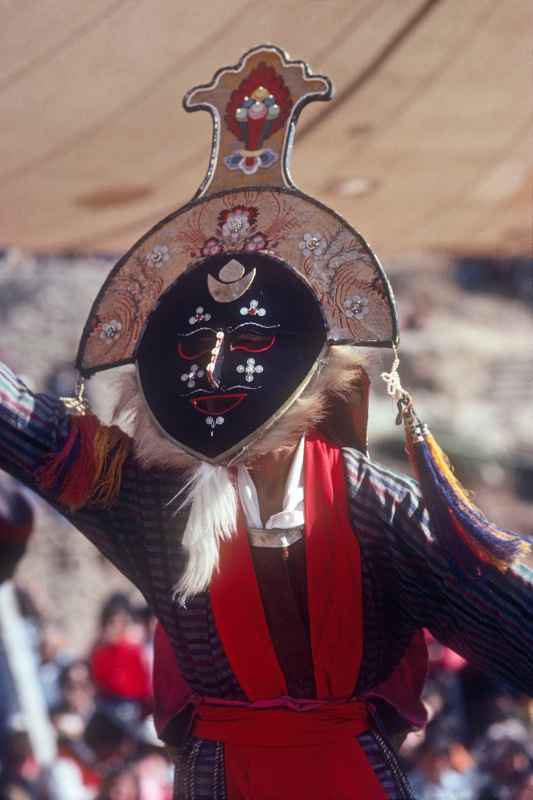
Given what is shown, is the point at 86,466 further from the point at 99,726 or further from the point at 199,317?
the point at 99,726

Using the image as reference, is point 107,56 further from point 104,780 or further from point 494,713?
point 494,713

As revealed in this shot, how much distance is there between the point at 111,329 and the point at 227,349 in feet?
1.03

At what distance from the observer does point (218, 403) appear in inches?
85.8

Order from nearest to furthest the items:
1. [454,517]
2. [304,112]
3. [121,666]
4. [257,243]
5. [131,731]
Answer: [454,517], [257,243], [304,112], [131,731], [121,666]

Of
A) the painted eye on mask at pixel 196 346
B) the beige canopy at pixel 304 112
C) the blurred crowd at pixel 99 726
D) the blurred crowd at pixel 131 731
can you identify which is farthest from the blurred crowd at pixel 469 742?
the painted eye on mask at pixel 196 346

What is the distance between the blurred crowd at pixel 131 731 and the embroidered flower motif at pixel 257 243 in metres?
2.60

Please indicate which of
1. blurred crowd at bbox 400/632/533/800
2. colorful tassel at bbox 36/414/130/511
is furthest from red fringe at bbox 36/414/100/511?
blurred crowd at bbox 400/632/533/800

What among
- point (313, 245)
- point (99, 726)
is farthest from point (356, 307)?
point (99, 726)

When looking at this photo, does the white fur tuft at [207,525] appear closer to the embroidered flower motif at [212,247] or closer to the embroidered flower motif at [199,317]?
the embroidered flower motif at [199,317]

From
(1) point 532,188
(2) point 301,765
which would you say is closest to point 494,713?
(1) point 532,188

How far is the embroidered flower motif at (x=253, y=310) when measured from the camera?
222 cm

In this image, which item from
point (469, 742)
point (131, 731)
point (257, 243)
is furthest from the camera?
point (469, 742)

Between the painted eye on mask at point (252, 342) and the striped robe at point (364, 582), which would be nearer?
the striped robe at point (364, 582)

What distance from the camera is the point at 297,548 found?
220cm
